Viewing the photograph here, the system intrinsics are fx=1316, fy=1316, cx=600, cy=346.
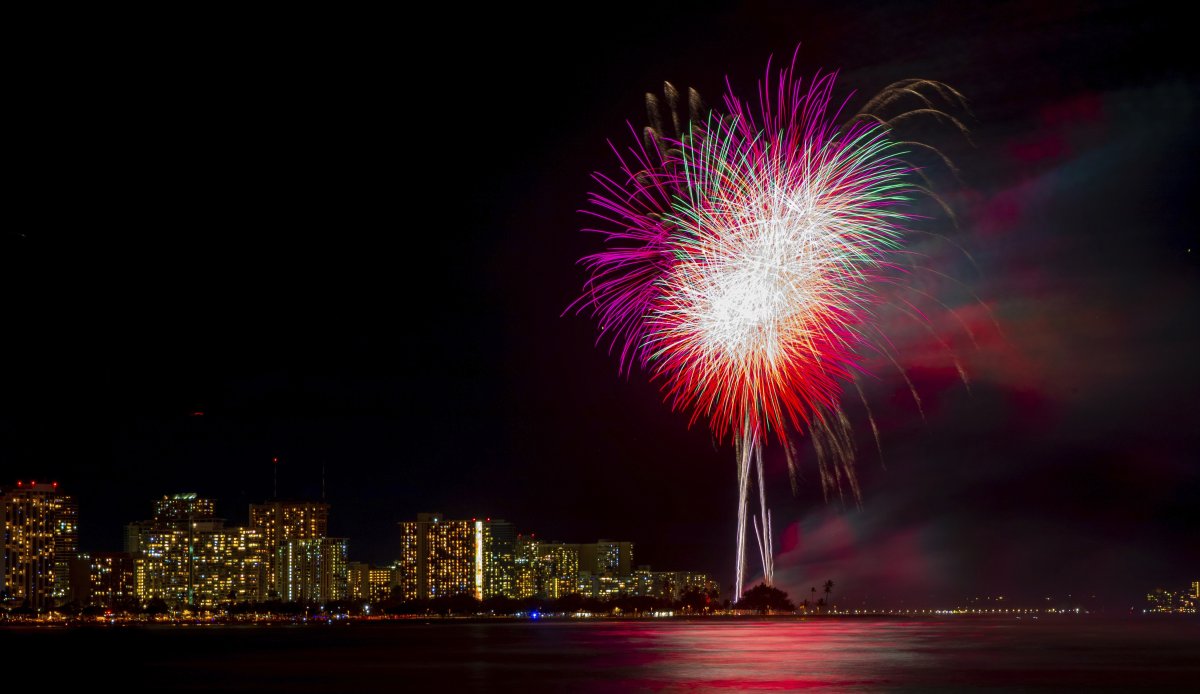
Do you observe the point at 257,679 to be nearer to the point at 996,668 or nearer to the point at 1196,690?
the point at 996,668

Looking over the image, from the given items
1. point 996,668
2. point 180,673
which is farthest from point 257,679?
point 996,668

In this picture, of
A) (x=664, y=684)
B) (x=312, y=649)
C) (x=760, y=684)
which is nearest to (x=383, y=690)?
(x=664, y=684)

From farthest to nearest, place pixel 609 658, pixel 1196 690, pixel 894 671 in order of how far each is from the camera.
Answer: pixel 609 658
pixel 894 671
pixel 1196 690

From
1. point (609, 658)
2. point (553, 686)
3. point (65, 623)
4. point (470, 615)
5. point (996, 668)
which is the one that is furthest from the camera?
point (470, 615)

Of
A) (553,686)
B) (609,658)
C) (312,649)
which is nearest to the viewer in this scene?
(553,686)

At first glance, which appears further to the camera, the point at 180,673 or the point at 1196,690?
the point at 180,673

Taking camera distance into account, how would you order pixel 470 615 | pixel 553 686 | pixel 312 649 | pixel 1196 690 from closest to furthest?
pixel 1196 690 → pixel 553 686 → pixel 312 649 → pixel 470 615

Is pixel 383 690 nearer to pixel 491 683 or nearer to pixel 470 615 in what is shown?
pixel 491 683

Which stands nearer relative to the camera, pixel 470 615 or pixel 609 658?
pixel 609 658
